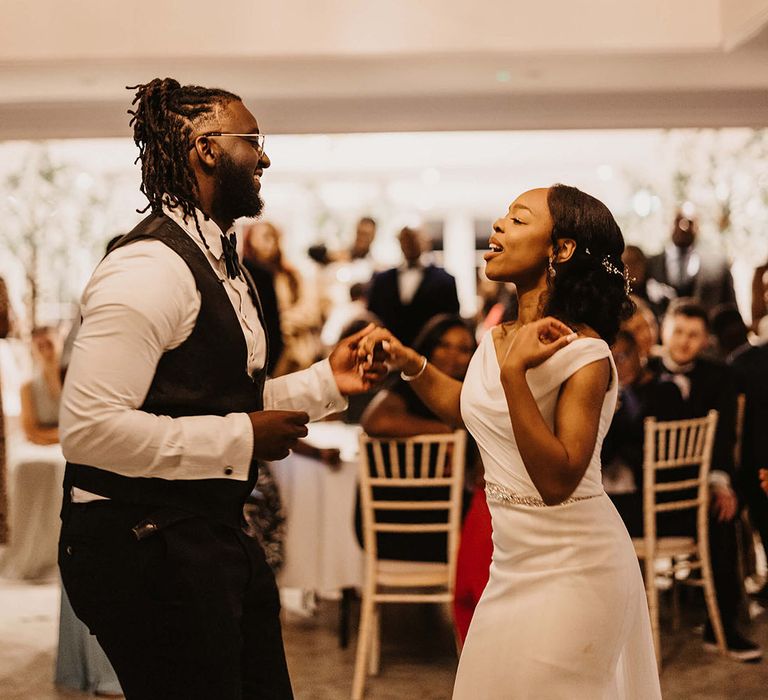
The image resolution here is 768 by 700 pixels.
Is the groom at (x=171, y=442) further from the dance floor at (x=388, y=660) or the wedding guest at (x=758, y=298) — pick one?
the wedding guest at (x=758, y=298)

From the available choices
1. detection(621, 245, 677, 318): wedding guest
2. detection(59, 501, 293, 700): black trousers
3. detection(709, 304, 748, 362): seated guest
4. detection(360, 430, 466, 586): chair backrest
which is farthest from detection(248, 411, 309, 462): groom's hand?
detection(621, 245, 677, 318): wedding guest

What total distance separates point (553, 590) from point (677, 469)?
2486mm

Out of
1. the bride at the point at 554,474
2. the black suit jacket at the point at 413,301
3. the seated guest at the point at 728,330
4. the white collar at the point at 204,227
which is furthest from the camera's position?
the black suit jacket at the point at 413,301

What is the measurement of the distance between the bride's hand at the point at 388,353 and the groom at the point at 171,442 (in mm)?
383

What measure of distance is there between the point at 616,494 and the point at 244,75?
8.60 feet

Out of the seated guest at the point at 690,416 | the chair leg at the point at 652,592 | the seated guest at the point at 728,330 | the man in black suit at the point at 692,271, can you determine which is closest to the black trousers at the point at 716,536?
the seated guest at the point at 690,416

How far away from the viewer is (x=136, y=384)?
1.65m

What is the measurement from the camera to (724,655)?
4293 mm

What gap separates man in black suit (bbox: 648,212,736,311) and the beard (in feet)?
17.3

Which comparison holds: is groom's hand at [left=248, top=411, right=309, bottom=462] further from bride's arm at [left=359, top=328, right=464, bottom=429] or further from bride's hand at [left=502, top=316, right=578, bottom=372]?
bride's arm at [left=359, top=328, right=464, bottom=429]

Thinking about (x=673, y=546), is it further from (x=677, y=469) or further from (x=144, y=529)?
(x=144, y=529)

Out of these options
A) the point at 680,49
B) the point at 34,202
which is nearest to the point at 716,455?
the point at 680,49

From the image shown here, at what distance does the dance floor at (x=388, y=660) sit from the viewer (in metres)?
3.92

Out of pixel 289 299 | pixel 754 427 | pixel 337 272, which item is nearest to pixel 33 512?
pixel 289 299
